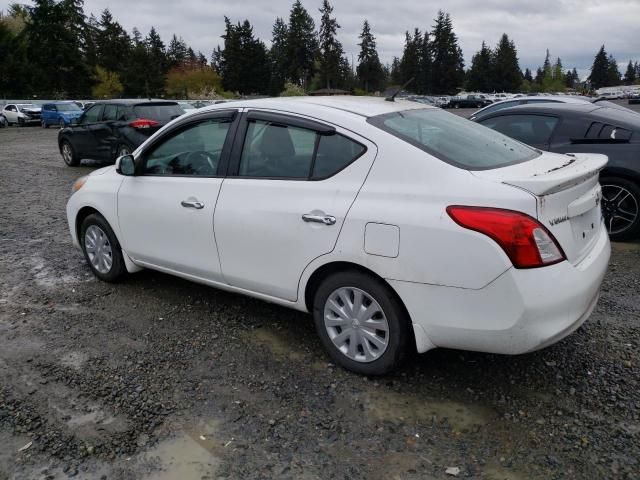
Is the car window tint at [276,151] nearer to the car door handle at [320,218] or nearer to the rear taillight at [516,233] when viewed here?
the car door handle at [320,218]

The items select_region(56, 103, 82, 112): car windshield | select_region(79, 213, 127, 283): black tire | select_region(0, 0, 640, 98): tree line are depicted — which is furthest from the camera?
select_region(0, 0, 640, 98): tree line

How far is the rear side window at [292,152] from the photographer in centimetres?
326

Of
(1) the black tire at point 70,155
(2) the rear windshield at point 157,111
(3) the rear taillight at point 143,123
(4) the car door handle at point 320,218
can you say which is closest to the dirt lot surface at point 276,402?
(4) the car door handle at point 320,218

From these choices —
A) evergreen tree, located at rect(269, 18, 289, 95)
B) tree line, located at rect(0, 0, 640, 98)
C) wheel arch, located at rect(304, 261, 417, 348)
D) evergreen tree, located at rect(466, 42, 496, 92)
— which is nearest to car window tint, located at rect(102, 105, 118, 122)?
wheel arch, located at rect(304, 261, 417, 348)

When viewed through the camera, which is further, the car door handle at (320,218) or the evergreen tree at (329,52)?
the evergreen tree at (329,52)

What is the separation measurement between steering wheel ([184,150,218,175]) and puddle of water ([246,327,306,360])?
120 cm

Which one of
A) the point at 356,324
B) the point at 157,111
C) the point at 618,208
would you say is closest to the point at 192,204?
the point at 356,324

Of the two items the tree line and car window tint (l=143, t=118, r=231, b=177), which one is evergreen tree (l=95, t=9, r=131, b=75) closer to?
the tree line

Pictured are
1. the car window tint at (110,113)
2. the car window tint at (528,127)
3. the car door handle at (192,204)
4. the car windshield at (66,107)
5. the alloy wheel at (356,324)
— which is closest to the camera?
the alloy wheel at (356,324)

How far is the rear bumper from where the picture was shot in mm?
2648

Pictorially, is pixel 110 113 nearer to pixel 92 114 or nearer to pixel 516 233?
pixel 92 114

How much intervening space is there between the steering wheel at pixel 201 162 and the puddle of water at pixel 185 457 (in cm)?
186

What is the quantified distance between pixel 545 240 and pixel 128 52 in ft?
277

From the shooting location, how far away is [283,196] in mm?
3406
